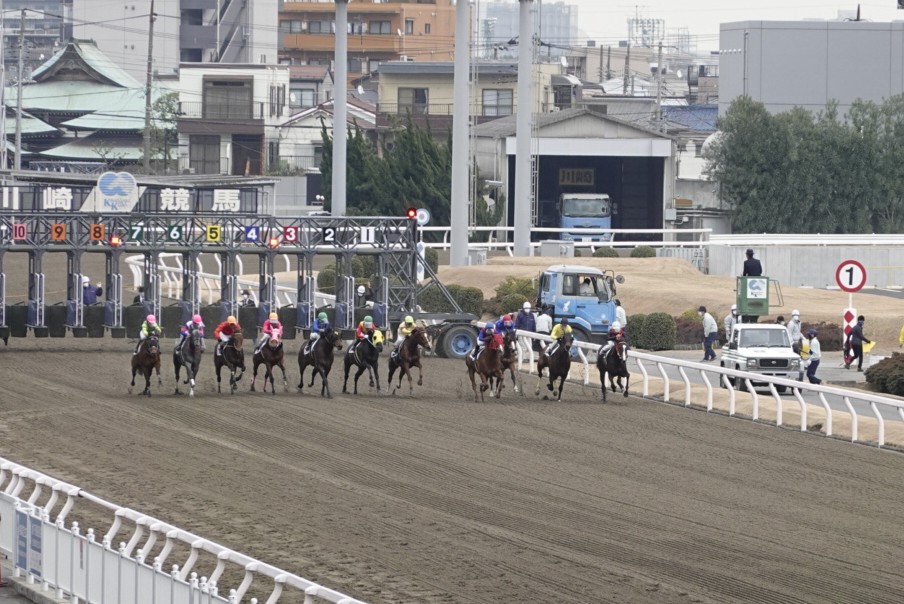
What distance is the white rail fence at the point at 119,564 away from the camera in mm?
9242

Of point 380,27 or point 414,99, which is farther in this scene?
point 380,27

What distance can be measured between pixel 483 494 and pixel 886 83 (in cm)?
5936

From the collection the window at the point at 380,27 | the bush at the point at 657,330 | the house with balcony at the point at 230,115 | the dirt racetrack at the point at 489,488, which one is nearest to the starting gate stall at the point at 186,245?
the bush at the point at 657,330

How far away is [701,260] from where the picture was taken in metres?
49.2

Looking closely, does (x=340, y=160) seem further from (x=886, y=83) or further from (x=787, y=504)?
(x=886, y=83)

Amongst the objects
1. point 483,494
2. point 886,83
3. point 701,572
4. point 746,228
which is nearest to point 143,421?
point 483,494

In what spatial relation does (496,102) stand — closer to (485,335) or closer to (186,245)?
(186,245)

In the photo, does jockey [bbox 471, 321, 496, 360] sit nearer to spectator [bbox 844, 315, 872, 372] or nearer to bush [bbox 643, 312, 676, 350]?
spectator [bbox 844, 315, 872, 372]

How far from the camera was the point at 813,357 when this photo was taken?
2741cm

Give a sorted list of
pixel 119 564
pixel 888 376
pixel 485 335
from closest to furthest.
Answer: pixel 119 564 → pixel 485 335 → pixel 888 376

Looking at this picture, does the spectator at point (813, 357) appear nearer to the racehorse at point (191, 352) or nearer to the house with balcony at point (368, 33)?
the racehorse at point (191, 352)

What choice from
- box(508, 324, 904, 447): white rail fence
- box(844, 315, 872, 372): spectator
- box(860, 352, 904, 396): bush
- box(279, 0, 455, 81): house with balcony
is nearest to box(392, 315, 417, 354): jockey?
box(508, 324, 904, 447): white rail fence

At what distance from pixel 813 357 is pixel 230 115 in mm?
59272

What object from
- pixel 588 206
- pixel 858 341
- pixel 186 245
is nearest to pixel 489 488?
pixel 858 341
